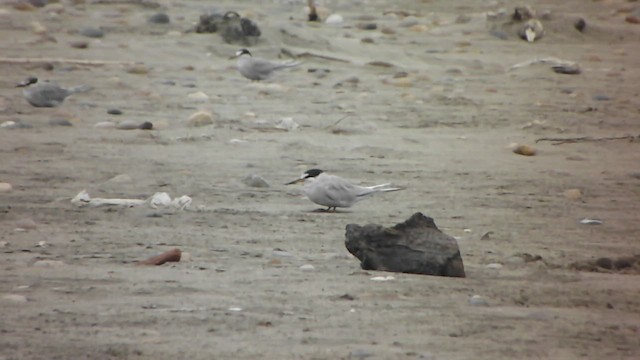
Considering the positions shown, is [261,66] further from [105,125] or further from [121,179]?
[121,179]

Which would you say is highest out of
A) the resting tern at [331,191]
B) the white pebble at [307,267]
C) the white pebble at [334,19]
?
the white pebble at [307,267]

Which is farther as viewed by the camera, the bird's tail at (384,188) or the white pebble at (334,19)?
the white pebble at (334,19)

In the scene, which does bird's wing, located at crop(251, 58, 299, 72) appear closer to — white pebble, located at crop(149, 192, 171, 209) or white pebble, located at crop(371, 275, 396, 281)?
white pebble, located at crop(149, 192, 171, 209)

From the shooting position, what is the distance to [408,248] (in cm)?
418

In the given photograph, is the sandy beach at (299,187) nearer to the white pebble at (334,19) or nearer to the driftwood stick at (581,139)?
the driftwood stick at (581,139)

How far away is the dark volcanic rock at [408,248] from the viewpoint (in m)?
4.12

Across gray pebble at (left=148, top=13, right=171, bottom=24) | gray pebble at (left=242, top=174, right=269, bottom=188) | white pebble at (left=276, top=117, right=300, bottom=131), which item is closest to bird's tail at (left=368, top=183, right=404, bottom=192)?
gray pebble at (left=242, top=174, right=269, bottom=188)

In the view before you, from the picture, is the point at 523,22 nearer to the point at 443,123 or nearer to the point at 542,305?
the point at 443,123

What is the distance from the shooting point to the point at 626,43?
11641 mm

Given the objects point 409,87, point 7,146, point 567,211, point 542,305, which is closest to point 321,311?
point 542,305

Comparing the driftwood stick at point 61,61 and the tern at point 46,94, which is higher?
the tern at point 46,94

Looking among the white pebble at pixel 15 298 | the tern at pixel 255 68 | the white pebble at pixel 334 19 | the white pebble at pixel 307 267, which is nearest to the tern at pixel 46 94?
the tern at pixel 255 68

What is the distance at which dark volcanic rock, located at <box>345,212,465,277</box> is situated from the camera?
4121 millimetres

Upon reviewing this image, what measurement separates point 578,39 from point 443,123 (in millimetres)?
4291
